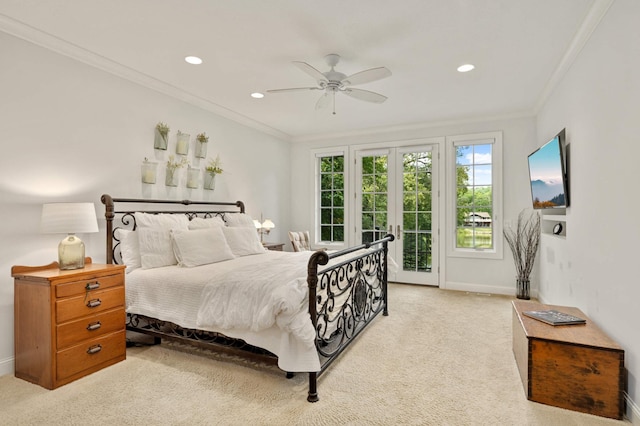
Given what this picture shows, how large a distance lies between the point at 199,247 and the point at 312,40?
7.05 ft

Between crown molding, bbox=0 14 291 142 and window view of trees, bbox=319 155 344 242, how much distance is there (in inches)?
79.0

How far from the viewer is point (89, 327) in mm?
2590

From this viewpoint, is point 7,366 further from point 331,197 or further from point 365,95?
point 331,197

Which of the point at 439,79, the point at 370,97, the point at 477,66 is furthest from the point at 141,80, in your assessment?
the point at 477,66

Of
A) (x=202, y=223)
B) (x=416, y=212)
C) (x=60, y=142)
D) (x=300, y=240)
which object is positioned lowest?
(x=300, y=240)

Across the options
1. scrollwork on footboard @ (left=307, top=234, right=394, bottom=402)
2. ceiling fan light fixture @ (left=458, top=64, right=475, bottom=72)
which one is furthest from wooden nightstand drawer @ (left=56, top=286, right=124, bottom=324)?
ceiling fan light fixture @ (left=458, top=64, right=475, bottom=72)

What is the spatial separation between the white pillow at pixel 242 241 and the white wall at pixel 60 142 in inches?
32.2

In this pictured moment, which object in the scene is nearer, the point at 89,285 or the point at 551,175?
the point at 89,285

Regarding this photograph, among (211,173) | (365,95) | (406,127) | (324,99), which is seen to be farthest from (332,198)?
(365,95)

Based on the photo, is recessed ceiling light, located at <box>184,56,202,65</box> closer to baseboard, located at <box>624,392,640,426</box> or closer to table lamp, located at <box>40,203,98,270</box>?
table lamp, located at <box>40,203,98,270</box>

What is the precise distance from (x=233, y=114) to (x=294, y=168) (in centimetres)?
190

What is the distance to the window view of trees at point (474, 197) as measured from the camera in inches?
203

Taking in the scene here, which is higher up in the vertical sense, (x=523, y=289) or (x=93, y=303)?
(x=93, y=303)

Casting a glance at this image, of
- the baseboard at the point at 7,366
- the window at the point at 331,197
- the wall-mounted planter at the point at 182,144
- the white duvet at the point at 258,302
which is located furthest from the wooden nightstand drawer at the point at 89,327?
the window at the point at 331,197
